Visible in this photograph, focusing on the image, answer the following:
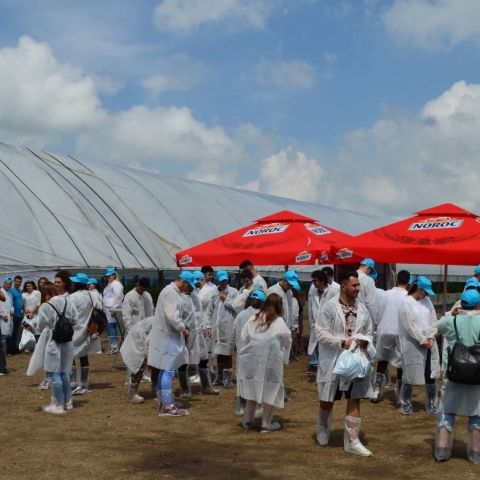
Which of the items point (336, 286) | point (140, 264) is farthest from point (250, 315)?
point (140, 264)

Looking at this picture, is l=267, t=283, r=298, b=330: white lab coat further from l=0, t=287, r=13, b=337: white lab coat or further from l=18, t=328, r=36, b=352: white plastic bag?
l=18, t=328, r=36, b=352: white plastic bag

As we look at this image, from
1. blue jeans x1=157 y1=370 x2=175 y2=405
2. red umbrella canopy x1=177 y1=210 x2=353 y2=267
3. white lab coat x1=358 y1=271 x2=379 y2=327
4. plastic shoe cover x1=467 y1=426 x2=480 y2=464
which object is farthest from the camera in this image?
red umbrella canopy x1=177 y1=210 x2=353 y2=267

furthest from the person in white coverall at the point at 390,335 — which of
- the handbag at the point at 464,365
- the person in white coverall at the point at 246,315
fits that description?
the handbag at the point at 464,365

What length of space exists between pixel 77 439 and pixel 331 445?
8.20 ft

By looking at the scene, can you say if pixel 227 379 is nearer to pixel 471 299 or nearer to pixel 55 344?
pixel 55 344

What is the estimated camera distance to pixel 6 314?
15.1m

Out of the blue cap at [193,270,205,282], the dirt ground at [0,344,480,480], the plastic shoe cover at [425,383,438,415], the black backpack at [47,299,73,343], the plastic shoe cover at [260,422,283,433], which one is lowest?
the dirt ground at [0,344,480,480]

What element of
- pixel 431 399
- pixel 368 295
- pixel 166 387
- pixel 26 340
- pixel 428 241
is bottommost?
pixel 431 399

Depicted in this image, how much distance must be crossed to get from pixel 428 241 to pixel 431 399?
276cm

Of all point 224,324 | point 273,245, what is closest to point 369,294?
point 224,324

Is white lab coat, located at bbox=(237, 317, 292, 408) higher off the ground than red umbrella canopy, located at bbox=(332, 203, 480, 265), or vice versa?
red umbrella canopy, located at bbox=(332, 203, 480, 265)

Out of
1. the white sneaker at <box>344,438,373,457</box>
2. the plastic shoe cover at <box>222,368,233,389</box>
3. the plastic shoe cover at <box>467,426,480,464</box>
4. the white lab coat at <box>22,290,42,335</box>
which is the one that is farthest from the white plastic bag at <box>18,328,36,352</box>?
the plastic shoe cover at <box>467,426,480,464</box>

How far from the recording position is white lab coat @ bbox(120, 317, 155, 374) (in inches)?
381

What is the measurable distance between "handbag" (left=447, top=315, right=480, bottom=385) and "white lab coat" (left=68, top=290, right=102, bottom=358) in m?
5.08
